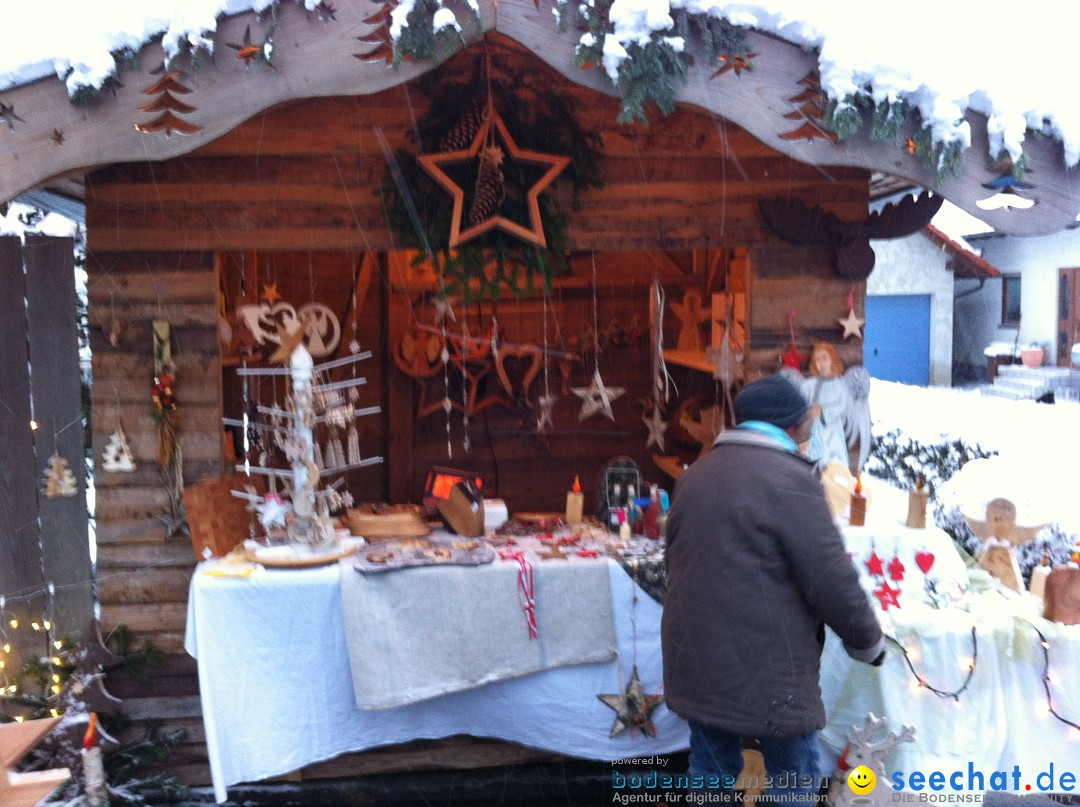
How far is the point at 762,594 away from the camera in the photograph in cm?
308

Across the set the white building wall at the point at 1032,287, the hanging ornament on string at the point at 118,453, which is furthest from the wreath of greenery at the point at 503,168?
the white building wall at the point at 1032,287

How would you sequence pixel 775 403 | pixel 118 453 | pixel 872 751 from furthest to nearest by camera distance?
pixel 118 453 < pixel 872 751 < pixel 775 403

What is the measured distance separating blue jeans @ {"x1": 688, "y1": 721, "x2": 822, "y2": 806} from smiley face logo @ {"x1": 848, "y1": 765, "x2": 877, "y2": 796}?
3.24 feet

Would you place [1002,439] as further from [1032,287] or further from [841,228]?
[841,228]

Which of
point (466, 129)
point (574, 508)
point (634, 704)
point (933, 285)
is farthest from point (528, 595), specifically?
point (933, 285)

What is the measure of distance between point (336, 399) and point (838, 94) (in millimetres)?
2645

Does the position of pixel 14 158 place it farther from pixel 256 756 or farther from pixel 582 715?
pixel 582 715

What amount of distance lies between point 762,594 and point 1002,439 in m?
4.94

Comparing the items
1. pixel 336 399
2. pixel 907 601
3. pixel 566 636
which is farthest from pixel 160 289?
pixel 907 601

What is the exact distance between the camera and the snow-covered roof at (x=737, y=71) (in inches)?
138

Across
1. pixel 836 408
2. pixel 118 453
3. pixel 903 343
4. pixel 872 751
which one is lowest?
pixel 872 751

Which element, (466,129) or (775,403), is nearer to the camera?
(775,403)

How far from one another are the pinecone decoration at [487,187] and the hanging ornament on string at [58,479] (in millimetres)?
2492

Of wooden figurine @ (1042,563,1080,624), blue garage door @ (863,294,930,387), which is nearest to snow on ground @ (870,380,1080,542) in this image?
blue garage door @ (863,294,930,387)
